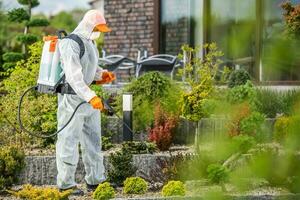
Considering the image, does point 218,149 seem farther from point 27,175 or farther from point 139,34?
point 139,34

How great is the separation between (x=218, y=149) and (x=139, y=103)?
8994 mm

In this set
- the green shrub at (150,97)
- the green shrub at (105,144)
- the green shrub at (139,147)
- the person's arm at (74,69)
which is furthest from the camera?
the green shrub at (150,97)

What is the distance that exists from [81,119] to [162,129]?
2.23m

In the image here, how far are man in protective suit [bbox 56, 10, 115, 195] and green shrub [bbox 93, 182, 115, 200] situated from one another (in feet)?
1.52

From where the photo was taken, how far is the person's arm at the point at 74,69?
23.1ft

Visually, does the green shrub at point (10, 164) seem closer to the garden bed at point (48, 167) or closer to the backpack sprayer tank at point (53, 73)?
the garden bed at point (48, 167)

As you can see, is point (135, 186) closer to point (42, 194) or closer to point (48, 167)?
point (42, 194)

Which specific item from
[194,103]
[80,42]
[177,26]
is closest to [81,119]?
[80,42]

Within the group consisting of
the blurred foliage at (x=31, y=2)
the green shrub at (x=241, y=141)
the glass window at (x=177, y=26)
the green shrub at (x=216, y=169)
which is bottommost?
the green shrub at (x=216, y=169)

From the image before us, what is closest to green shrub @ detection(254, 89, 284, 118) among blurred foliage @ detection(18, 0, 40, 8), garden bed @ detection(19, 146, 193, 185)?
garden bed @ detection(19, 146, 193, 185)

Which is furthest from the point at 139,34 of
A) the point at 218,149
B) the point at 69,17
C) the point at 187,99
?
the point at 69,17

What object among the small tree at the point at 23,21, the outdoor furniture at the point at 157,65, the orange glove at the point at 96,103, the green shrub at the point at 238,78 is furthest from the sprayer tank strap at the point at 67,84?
the small tree at the point at 23,21

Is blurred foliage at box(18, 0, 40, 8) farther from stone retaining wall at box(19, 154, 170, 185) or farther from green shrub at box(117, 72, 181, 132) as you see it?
stone retaining wall at box(19, 154, 170, 185)

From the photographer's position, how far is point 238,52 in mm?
1353
